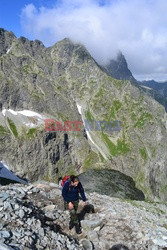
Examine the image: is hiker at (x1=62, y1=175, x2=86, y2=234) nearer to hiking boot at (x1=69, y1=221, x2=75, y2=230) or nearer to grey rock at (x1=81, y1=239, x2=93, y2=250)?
hiking boot at (x1=69, y1=221, x2=75, y2=230)

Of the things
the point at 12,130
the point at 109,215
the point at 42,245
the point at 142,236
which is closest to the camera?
the point at 42,245

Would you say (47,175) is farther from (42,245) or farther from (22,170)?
(42,245)

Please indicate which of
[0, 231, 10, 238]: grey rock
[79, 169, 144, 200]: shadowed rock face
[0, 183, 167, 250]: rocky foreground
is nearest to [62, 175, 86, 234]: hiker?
[0, 183, 167, 250]: rocky foreground

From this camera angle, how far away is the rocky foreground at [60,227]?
14.2 m

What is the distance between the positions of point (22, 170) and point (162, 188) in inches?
4567

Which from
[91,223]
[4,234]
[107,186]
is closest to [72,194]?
[91,223]

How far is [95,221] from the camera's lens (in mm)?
19562

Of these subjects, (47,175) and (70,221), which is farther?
(47,175)

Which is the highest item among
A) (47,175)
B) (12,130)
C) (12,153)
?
(12,130)

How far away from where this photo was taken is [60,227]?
18422mm

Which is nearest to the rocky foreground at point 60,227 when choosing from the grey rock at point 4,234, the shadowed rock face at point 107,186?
the grey rock at point 4,234

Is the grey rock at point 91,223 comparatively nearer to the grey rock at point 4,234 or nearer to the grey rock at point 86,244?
the grey rock at point 86,244

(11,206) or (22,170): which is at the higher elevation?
(11,206)

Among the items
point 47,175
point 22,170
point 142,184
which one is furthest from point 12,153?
point 142,184
